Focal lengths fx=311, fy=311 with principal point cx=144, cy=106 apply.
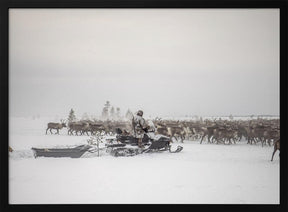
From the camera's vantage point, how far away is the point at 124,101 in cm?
219

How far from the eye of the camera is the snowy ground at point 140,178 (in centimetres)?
219

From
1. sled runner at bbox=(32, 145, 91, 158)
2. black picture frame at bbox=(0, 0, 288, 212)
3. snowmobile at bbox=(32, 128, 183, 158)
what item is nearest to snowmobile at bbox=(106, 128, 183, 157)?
snowmobile at bbox=(32, 128, 183, 158)

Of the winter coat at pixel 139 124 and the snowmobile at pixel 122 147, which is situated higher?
the winter coat at pixel 139 124

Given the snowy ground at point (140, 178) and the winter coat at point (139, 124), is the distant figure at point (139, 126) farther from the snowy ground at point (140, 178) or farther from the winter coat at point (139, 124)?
the snowy ground at point (140, 178)

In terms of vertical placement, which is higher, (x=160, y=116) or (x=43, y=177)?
(x=160, y=116)

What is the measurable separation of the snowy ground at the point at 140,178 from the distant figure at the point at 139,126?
0.14 meters

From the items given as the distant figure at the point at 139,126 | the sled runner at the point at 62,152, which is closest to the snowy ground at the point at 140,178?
the sled runner at the point at 62,152

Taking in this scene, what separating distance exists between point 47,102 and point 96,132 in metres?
0.40

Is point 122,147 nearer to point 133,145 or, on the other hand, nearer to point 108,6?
point 133,145

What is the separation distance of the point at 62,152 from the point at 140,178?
1.90 feet

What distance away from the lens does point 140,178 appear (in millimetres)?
2201

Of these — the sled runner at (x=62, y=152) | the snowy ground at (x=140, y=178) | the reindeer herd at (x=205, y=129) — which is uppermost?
the reindeer herd at (x=205, y=129)
